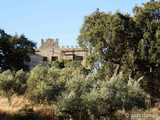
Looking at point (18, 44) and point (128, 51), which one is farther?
point (18, 44)

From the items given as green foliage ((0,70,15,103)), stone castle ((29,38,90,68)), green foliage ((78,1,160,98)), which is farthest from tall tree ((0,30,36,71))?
stone castle ((29,38,90,68))

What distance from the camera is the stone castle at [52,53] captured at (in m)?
53.3

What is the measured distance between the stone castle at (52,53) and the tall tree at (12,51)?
15.3 metres

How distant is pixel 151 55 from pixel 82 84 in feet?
40.4

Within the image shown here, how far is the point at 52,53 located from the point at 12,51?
18.2 meters

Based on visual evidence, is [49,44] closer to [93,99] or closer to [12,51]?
[12,51]

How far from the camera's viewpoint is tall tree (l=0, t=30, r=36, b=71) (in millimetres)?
35500

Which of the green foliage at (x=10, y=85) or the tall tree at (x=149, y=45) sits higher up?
the tall tree at (x=149, y=45)

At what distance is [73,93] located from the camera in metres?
16.2

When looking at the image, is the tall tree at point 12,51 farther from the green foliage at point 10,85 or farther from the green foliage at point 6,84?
the green foliage at point 6,84

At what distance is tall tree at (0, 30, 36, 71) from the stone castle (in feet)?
50.2

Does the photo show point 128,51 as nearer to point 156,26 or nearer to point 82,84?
point 156,26

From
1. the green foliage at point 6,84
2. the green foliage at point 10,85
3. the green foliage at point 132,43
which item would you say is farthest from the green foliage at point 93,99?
the green foliage at point 132,43

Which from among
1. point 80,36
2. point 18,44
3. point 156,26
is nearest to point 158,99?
point 156,26
